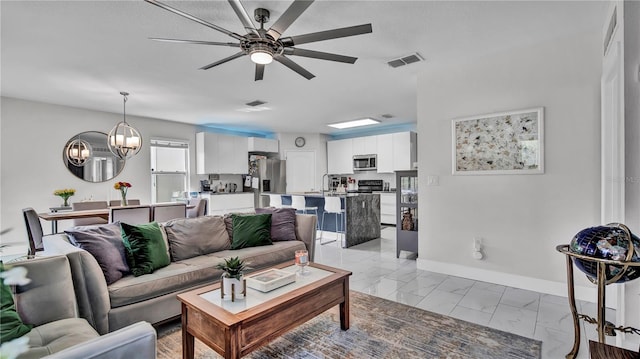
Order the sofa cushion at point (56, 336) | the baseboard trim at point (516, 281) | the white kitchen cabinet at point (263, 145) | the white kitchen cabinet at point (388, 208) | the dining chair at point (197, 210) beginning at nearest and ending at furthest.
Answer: the sofa cushion at point (56, 336) < the baseboard trim at point (516, 281) < the dining chair at point (197, 210) < the white kitchen cabinet at point (388, 208) < the white kitchen cabinet at point (263, 145)

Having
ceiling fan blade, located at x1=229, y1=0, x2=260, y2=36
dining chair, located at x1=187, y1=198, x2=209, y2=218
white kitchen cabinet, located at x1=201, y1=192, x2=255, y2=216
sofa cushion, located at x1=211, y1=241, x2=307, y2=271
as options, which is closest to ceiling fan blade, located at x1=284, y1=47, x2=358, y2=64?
ceiling fan blade, located at x1=229, y1=0, x2=260, y2=36

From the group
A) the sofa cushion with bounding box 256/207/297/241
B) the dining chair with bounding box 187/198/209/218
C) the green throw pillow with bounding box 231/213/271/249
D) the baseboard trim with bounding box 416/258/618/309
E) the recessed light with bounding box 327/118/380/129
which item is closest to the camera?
the baseboard trim with bounding box 416/258/618/309

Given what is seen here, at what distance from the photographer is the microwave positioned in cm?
775

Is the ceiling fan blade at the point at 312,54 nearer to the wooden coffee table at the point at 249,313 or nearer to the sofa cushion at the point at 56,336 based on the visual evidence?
the wooden coffee table at the point at 249,313

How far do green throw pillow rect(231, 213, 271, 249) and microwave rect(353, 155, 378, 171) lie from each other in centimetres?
480

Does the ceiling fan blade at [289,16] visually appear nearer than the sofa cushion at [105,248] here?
Yes

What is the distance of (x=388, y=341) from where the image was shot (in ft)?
7.07

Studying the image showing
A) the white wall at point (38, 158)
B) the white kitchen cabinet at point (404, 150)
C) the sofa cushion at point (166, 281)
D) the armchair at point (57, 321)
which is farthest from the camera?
the white kitchen cabinet at point (404, 150)

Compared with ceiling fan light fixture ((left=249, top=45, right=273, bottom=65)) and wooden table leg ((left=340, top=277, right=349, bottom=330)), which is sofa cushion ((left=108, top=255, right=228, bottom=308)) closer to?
wooden table leg ((left=340, top=277, right=349, bottom=330))

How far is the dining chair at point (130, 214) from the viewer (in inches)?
142

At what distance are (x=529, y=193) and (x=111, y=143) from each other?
218 inches

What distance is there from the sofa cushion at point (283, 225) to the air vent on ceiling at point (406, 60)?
7.09ft

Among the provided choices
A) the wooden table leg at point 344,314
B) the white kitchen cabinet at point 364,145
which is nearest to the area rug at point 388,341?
the wooden table leg at point 344,314

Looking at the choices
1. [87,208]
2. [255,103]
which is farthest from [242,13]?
[87,208]
